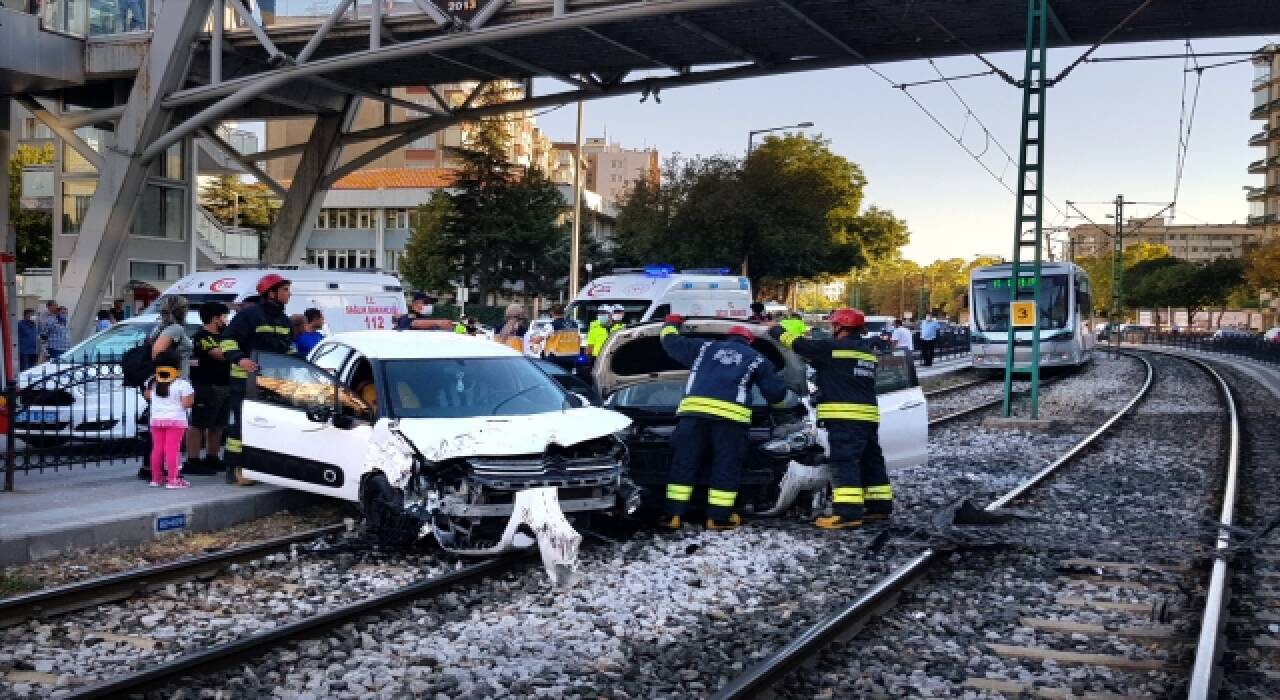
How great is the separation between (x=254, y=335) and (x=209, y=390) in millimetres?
890

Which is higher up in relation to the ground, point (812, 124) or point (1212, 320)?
point (812, 124)

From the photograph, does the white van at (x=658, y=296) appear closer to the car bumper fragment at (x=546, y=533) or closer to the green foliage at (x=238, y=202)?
the car bumper fragment at (x=546, y=533)

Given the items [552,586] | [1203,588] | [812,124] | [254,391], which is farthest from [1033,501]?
[812,124]

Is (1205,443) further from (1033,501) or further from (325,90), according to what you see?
(325,90)

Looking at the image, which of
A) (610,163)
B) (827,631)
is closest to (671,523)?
(827,631)

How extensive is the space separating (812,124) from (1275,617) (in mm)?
36392

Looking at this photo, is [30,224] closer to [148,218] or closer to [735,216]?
[148,218]

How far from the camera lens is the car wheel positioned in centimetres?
834

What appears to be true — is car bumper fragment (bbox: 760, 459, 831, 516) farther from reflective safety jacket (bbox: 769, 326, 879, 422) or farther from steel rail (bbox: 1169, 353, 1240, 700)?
steel rail (bbox: 1169, 353, 1240, 700)

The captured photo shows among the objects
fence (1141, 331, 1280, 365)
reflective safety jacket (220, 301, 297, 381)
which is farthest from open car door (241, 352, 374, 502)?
fence (1141, 331, 1280, 365)

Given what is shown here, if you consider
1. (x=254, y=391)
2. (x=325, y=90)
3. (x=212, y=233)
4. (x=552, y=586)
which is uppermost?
(x=325, y=90)

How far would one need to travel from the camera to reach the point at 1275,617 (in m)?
7.34

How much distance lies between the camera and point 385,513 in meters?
8.47

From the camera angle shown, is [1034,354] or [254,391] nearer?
[254,391]
